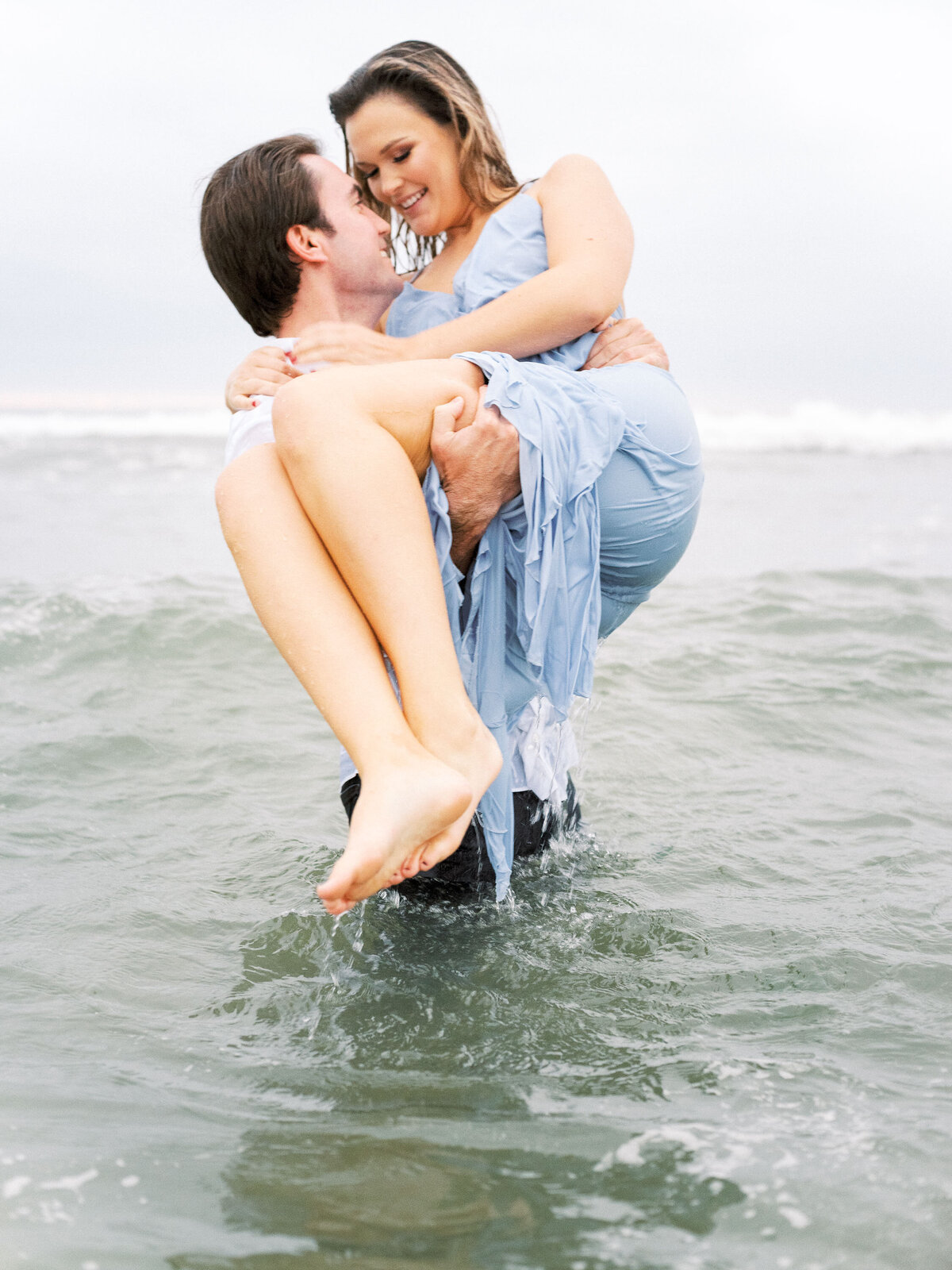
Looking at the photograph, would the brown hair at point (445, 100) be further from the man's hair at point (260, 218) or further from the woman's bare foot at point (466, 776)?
the woman's bare foot at point (466, 776)

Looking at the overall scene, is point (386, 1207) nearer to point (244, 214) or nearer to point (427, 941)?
point (427, 941)

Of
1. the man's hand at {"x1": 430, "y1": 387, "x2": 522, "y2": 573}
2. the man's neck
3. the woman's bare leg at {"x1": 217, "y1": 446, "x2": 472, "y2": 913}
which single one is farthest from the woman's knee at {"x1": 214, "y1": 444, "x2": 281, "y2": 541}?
the man's neck

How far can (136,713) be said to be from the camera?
4367 mm

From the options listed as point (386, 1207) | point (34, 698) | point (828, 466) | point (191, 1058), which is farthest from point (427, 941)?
point (828, 466)

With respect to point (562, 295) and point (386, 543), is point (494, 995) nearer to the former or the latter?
point (386, 543)

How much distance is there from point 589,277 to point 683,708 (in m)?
2.32

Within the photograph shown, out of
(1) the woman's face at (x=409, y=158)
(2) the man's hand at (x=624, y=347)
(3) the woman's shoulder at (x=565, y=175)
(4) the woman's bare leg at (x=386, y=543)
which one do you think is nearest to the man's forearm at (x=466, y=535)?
(4) the woman's bare leg at (x=386, y=543)

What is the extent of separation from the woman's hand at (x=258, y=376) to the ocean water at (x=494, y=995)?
1.20 metres

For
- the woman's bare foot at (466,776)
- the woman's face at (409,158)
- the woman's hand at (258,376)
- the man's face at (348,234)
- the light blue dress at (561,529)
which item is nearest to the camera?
the woman's bare foot at (466,776)

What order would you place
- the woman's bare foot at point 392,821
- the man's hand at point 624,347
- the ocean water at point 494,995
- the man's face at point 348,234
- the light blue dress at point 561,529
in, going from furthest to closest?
the man's face at point 348,234 → the man's hand at point 624,347 → the light blue dress at point 561,529 → the woman's bare foot at point 392,821 → the ocean water at point 494,995

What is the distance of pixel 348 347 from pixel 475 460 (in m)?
0.64

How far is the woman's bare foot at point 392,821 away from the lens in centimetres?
177

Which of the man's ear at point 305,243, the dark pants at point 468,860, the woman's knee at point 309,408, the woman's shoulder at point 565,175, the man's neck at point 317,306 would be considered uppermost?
the woman's shoulder at point 565,175

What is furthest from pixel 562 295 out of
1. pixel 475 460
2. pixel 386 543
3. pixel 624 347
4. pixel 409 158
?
pixel 386 543
